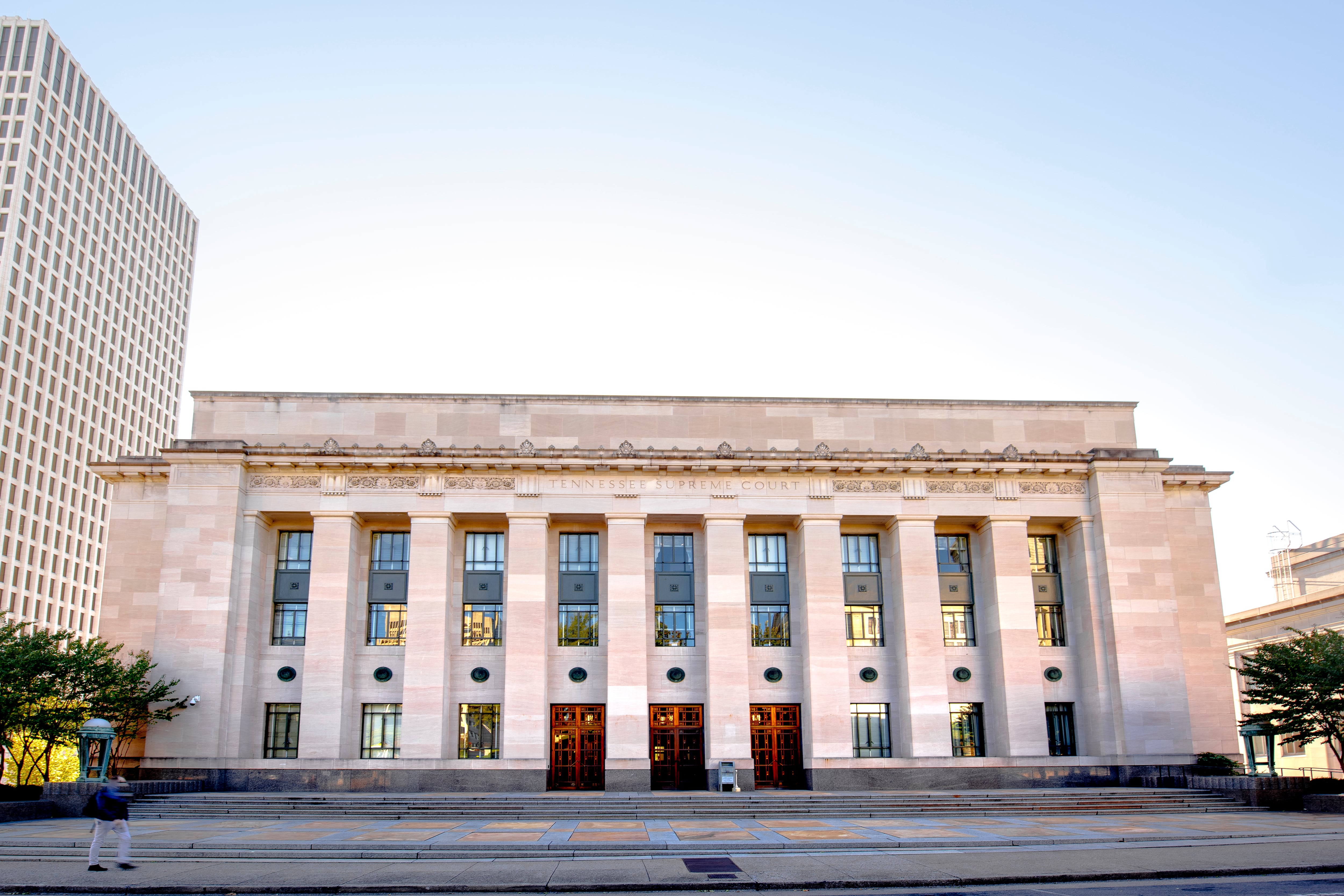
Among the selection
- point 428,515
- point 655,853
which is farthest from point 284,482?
point 655,853

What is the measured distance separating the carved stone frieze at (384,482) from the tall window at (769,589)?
47.8 ft

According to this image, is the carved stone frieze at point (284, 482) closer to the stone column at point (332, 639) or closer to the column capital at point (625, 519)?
the stone column at point (332, 639)

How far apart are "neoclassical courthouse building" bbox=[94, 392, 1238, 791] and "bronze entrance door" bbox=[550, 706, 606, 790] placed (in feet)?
0.35

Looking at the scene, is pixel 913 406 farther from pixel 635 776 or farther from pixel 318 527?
pixel 318 527

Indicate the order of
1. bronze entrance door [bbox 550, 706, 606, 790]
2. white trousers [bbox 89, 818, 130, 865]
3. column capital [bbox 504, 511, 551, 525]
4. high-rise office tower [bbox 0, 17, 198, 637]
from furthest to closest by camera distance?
high-rise office tower [bbox 0, 17, 198, 637] < column capital [bbox 504, 511, 551, 525] < bronze entrance door [bbox 550, 706, 606, 790] < white trousers [bbox 89, 818, 130, 865]

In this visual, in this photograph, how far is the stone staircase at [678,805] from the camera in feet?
102

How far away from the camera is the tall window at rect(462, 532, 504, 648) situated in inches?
1635

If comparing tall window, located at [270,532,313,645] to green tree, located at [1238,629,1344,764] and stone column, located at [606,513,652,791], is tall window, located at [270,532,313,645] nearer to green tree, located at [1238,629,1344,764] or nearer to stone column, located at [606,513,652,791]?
stone column, located at [606,513,652,791]

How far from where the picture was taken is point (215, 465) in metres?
40.6

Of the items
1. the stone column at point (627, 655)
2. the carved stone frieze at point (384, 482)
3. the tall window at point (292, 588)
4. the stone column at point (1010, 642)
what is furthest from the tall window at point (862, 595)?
the tall window at point (292, 588)

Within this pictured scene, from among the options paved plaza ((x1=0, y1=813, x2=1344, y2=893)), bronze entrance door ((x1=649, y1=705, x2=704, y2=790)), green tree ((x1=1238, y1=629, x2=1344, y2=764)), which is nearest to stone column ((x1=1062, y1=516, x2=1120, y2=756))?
green tree ((x1=1238, y1=629, x2=1344, y2=764))

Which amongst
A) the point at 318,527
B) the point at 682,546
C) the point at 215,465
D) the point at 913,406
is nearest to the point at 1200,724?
the point at 913,406

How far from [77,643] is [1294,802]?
137ft

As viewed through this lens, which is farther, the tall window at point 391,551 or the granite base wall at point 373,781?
the tall window at point 391,551
